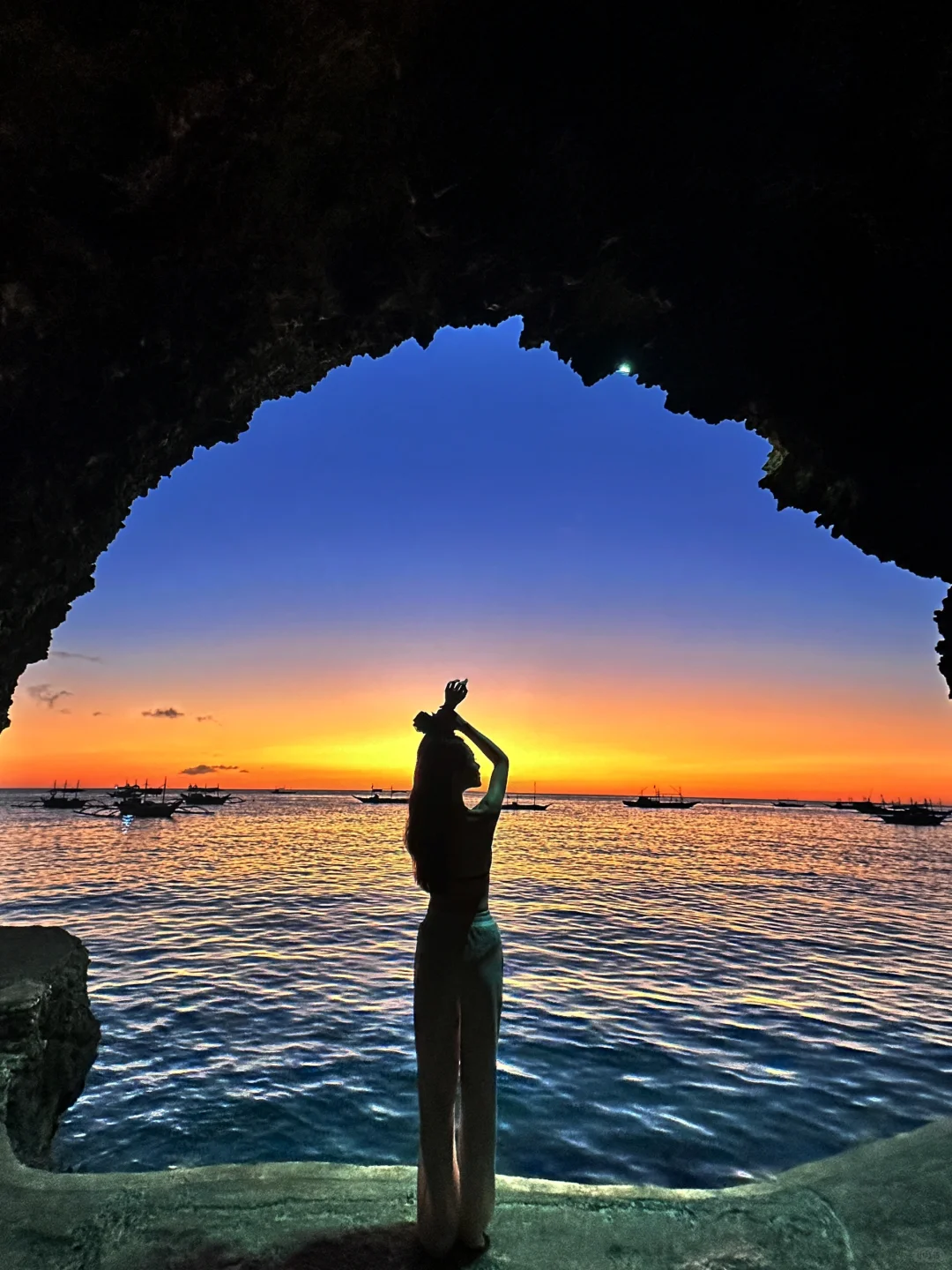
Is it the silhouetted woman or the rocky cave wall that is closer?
the silhouetted woman

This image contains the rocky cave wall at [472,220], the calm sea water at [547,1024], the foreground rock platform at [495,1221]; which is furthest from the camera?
the calm sea water at [547,1024]

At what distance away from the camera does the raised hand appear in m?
4.10

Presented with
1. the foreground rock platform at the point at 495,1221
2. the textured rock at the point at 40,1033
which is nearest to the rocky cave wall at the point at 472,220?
the textured rock at the point at 40,1033

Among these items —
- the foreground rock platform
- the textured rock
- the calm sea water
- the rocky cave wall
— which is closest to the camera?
the foreground rock platform

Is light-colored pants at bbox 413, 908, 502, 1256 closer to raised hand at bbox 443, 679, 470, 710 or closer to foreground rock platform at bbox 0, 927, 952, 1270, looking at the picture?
foreground rock platform at bbox 0, 927, 952, 1270

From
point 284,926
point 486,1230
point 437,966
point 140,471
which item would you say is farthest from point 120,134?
point 284,926

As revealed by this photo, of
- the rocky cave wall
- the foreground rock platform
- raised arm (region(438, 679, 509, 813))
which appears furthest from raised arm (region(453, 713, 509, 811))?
the rocky cave wall

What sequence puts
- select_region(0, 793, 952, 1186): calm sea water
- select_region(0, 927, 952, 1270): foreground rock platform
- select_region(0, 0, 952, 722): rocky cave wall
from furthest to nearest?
select_region(0, 793, 952, 1186): calm sea water
select_region(0, 0, 952, 722): rocky cave wall
select_region(0, 927, 952, 1270): foreground rock platform

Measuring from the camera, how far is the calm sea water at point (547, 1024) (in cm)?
710

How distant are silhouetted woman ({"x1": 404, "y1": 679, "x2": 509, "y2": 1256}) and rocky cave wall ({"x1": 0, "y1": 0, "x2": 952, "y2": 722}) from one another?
26.6ft

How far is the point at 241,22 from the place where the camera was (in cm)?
684

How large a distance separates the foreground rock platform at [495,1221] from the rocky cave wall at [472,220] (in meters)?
6.84

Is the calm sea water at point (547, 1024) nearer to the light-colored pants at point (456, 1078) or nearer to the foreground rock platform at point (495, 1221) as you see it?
the foreground rock platform at point (495, 1221)

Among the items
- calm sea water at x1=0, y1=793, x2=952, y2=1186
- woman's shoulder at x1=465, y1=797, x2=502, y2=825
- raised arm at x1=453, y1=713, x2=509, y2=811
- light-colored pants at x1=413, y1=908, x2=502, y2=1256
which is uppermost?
raised arm at x1=453, y1=713, x2=509, y2=811
